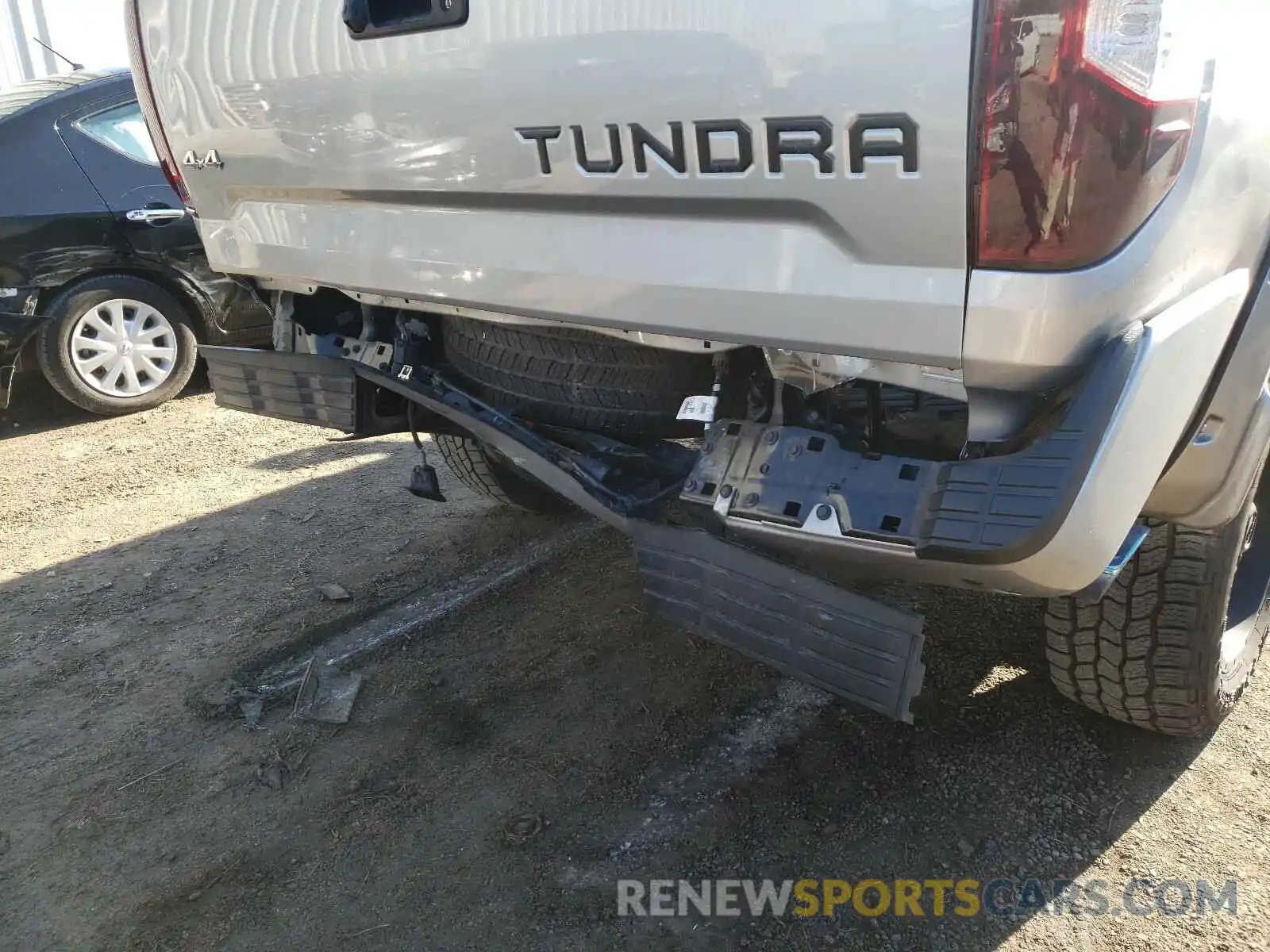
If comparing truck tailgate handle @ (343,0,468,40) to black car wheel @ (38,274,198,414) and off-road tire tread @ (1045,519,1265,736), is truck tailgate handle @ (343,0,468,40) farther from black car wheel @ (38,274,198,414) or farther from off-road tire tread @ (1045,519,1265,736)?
black car wheel @ (38,274,198,414)

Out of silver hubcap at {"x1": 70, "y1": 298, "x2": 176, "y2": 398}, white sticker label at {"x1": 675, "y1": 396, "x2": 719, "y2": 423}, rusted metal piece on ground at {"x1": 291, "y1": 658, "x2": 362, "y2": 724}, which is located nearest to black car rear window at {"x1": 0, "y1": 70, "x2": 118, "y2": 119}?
silver hubcap at {"x1": 70, "y1": 298, "x2": 176, "y2": 398}

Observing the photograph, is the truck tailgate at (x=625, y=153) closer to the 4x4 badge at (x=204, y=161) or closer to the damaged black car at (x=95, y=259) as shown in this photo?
the 4x4 badge at (x=204, y=161)

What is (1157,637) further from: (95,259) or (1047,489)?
(95,259)

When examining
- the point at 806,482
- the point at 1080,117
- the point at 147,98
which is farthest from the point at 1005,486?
the point at 147,98

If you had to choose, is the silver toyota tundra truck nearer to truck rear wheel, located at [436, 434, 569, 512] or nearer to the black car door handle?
truck rear wheel, located at [436, 434, 569, 512]

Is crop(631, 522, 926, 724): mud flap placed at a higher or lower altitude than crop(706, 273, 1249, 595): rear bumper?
lower

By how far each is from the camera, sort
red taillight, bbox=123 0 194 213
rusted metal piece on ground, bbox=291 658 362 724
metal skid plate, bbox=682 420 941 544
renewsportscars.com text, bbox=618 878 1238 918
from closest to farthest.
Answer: metal skid plate, bbox=682 420 941 544 < renewsportscars.com text, bbox=618 878 1238 918 < red taillight, bbox=123 0 194 213 < rusted metal piece on ground, bbox=291 658 362 724

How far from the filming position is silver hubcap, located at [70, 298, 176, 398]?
5145 millimetres

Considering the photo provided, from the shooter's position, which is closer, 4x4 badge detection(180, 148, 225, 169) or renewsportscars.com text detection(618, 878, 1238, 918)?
renewsportscars.com text detection(618, 878, 1238, 918)

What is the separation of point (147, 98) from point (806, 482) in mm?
2191

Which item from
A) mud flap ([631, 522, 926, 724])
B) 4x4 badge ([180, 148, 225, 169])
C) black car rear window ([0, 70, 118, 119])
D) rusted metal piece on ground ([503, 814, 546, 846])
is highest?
black car rear window ([0, 70, 118, 119])

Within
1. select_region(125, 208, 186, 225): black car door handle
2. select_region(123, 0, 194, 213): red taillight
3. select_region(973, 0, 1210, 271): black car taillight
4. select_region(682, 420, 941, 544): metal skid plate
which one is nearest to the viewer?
select_region(973, 0, 1210, 271): black car taillight

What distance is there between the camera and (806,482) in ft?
5.65

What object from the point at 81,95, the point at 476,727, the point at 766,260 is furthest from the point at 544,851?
the point at 81,95
